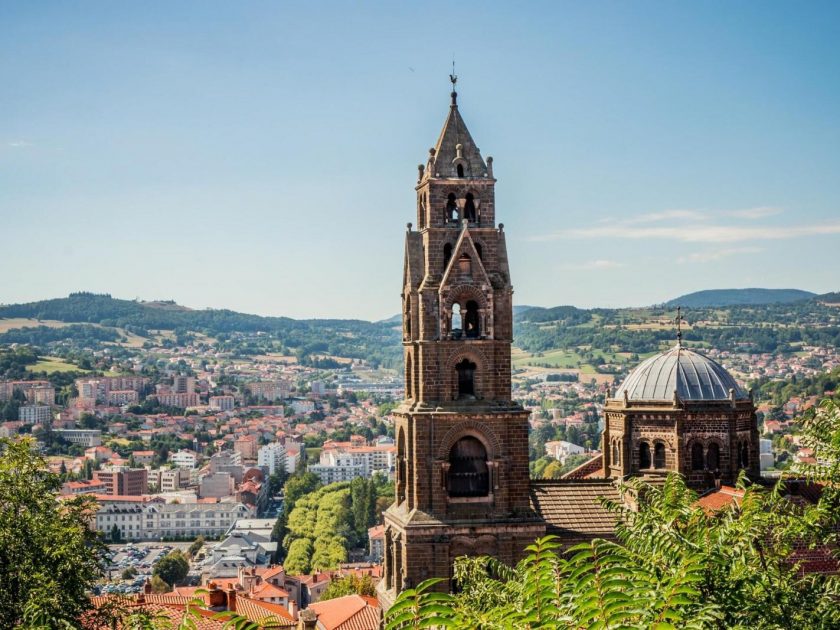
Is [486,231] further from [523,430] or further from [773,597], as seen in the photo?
[773,597]

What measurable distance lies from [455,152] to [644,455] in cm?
1086

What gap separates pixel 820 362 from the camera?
607 feet

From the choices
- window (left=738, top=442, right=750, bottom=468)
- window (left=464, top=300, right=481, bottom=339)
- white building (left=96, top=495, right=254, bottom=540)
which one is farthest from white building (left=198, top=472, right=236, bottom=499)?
window (left=464, top=300, right=481, bottom=339)

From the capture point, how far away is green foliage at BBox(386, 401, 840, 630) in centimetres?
759

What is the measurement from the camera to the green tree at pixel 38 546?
608 inches

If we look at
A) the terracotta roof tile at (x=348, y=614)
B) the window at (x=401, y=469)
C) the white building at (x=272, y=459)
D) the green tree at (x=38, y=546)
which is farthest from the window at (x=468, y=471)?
the white building at (x=272, y=459)

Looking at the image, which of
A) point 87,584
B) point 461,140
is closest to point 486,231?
point 461,140

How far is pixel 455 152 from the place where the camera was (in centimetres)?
2544

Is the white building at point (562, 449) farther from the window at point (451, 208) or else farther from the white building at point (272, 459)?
the window at point (451, 208)

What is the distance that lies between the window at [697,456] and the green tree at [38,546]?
17458 mm

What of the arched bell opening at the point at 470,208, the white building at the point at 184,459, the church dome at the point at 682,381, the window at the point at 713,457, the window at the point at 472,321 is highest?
the arched bell opening at the point at 470,208

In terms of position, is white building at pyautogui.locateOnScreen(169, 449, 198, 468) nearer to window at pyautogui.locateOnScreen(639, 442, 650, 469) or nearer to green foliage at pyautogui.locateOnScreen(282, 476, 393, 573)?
green foliage at pyautogui.locateOnScreen(282, 476, 393, 573)

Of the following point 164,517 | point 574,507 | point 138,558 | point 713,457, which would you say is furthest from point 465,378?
point 164,517

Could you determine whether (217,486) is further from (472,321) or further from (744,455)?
(472,321)
